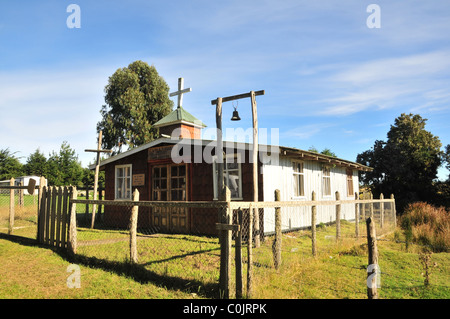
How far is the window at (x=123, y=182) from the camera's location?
1359 cm

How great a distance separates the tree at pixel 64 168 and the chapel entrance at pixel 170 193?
2164 cm

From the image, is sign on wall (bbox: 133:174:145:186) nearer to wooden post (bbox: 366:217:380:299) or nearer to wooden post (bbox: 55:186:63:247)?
wooden post (bbox: 55:186:63:247)

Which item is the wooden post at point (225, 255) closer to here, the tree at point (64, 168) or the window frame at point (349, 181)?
the window frame at point (349, 181)

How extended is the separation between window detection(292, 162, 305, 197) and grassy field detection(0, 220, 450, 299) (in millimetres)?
3546

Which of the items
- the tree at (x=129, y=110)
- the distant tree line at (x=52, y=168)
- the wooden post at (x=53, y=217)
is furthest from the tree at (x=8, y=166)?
the wooden post at (x=53, y=217)

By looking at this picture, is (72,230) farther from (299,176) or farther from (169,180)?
(299,176)

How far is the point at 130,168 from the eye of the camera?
44.1 feet

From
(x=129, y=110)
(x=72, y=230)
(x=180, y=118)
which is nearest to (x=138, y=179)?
(x=180, y=118)

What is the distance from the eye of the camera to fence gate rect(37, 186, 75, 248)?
7.86 meters

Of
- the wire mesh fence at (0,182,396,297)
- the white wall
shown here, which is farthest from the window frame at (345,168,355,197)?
the wire mesh fence at (0,182,396,297)
